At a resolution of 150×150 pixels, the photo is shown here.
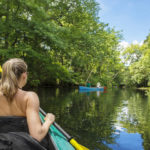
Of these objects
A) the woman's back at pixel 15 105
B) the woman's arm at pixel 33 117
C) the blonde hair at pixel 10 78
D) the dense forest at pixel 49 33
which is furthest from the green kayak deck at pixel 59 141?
the dense forest at pixel 49 33

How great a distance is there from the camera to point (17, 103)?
1663 mm

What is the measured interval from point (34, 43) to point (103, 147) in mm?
12090

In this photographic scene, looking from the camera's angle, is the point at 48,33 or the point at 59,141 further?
the point at 48,33

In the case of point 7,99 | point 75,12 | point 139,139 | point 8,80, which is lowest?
point 139,139

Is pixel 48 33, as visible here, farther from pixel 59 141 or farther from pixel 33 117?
pixel 33 117

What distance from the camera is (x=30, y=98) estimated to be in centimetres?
163

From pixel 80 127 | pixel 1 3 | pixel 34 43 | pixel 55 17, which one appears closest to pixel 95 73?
pixel 55 17

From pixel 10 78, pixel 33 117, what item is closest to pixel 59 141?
pixel 33 117

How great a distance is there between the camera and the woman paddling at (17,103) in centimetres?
163

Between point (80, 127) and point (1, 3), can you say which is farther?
point (1, 3)

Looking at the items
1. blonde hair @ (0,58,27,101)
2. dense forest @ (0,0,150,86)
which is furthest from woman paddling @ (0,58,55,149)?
dense forest @ (0,0,150,86)

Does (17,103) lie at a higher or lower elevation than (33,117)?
higher

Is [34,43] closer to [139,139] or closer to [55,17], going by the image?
[55,17]

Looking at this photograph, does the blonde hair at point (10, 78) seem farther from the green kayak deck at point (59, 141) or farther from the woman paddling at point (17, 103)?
the green kayak deck at point (59, 141)
